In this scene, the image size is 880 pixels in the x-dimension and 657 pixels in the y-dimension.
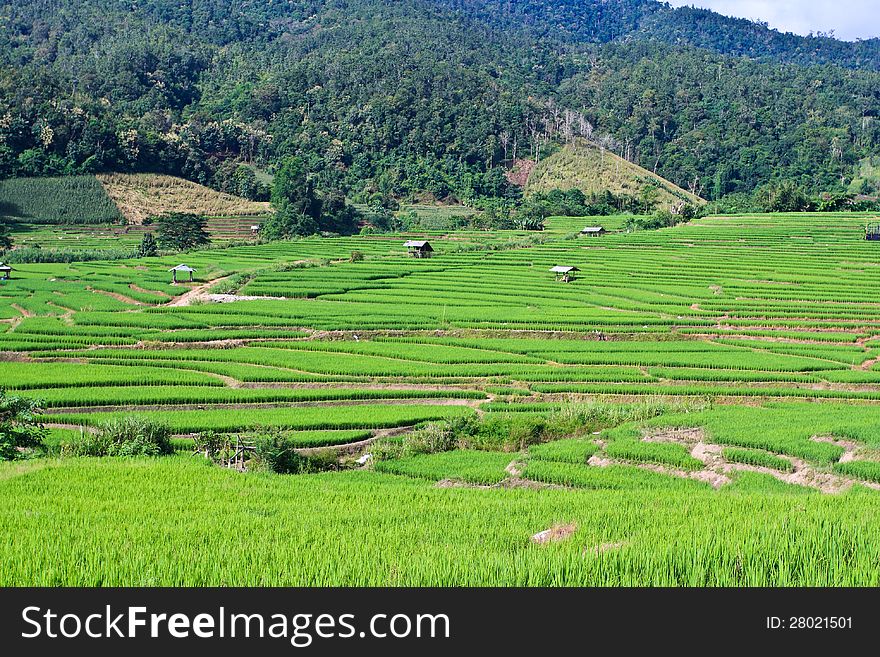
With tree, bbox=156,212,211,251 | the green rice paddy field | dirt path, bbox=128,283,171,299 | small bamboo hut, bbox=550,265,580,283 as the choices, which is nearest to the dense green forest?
tree, bbox=156,212,211,251

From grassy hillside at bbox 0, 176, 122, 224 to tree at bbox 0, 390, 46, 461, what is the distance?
7853cm

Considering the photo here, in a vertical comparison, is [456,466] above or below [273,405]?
above

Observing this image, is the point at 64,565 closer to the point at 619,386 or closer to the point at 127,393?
the point at 127,393

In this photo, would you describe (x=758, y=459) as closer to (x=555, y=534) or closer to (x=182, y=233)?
(x=555, y=534)

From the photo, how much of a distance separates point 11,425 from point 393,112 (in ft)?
401

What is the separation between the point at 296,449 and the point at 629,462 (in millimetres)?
7877

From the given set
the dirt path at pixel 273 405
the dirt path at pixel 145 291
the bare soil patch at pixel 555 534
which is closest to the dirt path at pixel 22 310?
the dirt path at pixel 145 291

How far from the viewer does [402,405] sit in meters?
27.8

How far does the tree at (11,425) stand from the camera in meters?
18.8

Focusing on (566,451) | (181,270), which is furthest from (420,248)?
(566,451)

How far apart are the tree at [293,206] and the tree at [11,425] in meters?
68.8

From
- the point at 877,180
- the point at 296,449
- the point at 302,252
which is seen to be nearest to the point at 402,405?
the point at 296,449

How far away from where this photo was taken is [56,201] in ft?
310

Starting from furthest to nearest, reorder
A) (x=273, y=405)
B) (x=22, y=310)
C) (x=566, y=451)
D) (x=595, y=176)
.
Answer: (x=595, y=176), (x=22, y=310), (x=273, y=405), (x=566, y=451)
